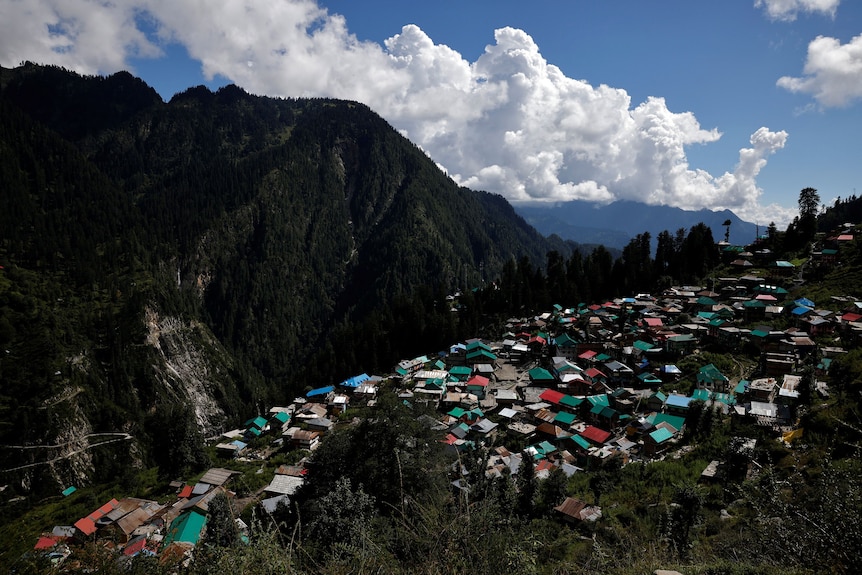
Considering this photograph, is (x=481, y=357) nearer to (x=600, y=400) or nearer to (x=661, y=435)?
(x=600, y=400)

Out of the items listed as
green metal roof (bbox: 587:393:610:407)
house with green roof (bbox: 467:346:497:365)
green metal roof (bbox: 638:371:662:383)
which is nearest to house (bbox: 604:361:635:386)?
green metal roof (bbox: 638:371:662:383)

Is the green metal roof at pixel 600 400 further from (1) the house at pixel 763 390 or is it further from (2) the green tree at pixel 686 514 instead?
(2) the green tree at pixel 686 514

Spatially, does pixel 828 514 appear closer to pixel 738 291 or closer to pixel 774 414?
pixel 774 414

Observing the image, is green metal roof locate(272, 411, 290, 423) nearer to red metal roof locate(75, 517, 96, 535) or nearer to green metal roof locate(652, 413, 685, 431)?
red metal roof locate(75, 517, 96, 535)

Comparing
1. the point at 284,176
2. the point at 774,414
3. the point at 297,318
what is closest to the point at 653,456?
the point at 774,414

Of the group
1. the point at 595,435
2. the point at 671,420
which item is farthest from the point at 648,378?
the point at 595,435
